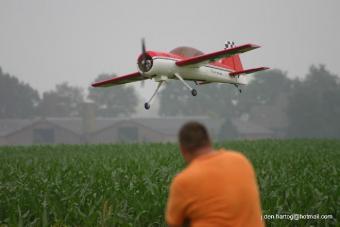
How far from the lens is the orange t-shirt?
3709mm

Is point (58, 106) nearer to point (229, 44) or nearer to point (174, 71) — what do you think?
point (229, 44)

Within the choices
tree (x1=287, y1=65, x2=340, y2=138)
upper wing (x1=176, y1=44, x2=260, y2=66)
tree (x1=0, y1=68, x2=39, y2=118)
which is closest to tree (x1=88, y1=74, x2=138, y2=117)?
tree (x1=0, y1=68, x2=39, y2=118)

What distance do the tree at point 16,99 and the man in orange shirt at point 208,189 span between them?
113675 mm

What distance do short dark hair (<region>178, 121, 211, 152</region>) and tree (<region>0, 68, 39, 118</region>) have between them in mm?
113638

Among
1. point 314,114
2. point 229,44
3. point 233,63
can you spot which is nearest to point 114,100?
point 314,114

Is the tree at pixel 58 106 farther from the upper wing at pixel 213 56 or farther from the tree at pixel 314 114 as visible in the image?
the upper wing at pixel 213 56

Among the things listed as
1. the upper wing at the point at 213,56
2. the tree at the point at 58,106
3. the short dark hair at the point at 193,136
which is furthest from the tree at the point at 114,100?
the short dark hair at the point at 193,136

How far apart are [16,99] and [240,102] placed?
177 ft

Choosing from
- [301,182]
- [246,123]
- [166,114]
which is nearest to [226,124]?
[246,123]

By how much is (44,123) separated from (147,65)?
8532cm

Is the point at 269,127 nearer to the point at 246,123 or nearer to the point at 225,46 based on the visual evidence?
the point at 246,123

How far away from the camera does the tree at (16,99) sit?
372 feet

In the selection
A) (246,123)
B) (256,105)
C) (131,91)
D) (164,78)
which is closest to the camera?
(164,78)

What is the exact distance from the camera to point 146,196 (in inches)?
381
